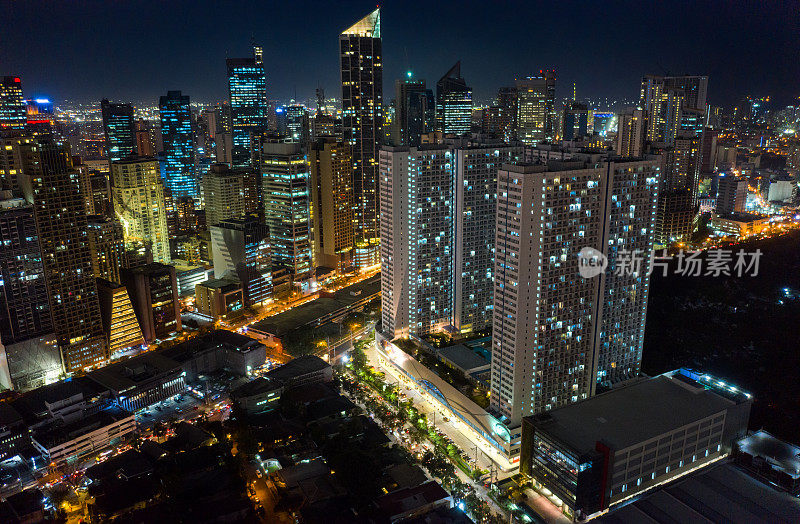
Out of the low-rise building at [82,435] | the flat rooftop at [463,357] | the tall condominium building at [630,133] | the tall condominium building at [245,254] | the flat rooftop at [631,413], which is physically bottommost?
the low-rise building at [82,435]

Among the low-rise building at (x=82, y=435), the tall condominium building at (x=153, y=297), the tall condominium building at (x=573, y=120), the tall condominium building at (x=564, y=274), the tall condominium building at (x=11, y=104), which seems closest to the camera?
the tall condominium building at (x=564, y=274)

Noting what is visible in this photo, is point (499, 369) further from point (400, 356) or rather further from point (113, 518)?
point (113, 518)

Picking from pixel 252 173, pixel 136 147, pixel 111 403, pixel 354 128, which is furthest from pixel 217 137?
pixel 111 403

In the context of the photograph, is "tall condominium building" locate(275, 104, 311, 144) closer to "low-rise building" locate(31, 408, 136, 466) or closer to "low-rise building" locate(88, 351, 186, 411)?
"low-rise building" locate(88, 351, 186, 411)

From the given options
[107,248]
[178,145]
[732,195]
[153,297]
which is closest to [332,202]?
[153,297]

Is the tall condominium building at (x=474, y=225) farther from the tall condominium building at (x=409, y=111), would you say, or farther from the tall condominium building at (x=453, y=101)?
the tall condominium building at (x=453, y=101)

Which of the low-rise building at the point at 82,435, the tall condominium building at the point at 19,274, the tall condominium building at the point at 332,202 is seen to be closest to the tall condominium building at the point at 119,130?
the tall condominium building at the point at 332,202
